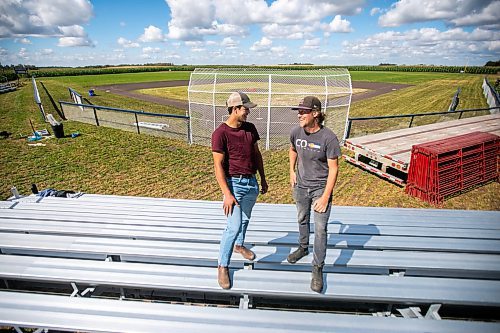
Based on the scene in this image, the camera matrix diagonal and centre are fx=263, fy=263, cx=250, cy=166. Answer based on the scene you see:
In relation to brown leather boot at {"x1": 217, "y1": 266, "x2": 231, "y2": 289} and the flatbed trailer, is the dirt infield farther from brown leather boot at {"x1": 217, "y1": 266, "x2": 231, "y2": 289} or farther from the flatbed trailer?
brown leather boot at {"x1": 217, "y1": 266, "x2": 231, "y2": 289}

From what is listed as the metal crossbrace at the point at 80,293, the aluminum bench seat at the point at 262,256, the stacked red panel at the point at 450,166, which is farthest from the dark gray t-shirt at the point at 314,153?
the stacked red panel at the point at 450,166

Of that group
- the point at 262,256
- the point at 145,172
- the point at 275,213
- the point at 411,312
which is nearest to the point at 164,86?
the point at 145,172

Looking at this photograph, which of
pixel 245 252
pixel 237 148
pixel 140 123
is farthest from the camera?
pixel 140 123

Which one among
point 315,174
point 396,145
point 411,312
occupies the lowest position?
point 396,145

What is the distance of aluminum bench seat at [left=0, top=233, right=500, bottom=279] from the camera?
2771mm

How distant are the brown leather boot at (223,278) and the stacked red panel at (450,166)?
6.71 metres

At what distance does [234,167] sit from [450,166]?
7258 mm

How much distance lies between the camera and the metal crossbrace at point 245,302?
2.45 metres

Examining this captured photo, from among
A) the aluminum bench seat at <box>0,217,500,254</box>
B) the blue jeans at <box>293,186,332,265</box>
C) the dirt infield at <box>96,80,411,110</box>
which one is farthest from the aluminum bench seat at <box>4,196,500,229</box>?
the dirt infield at <box>96,80,411,110</box>

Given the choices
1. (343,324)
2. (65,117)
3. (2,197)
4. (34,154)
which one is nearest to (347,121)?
(343,324)

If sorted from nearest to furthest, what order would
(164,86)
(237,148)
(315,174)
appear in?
(237,148) < (315,174) < (164,86)

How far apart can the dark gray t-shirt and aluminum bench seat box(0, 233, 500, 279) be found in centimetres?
92

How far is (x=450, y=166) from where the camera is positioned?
23.7 ft

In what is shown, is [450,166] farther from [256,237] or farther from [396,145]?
[256,237]
